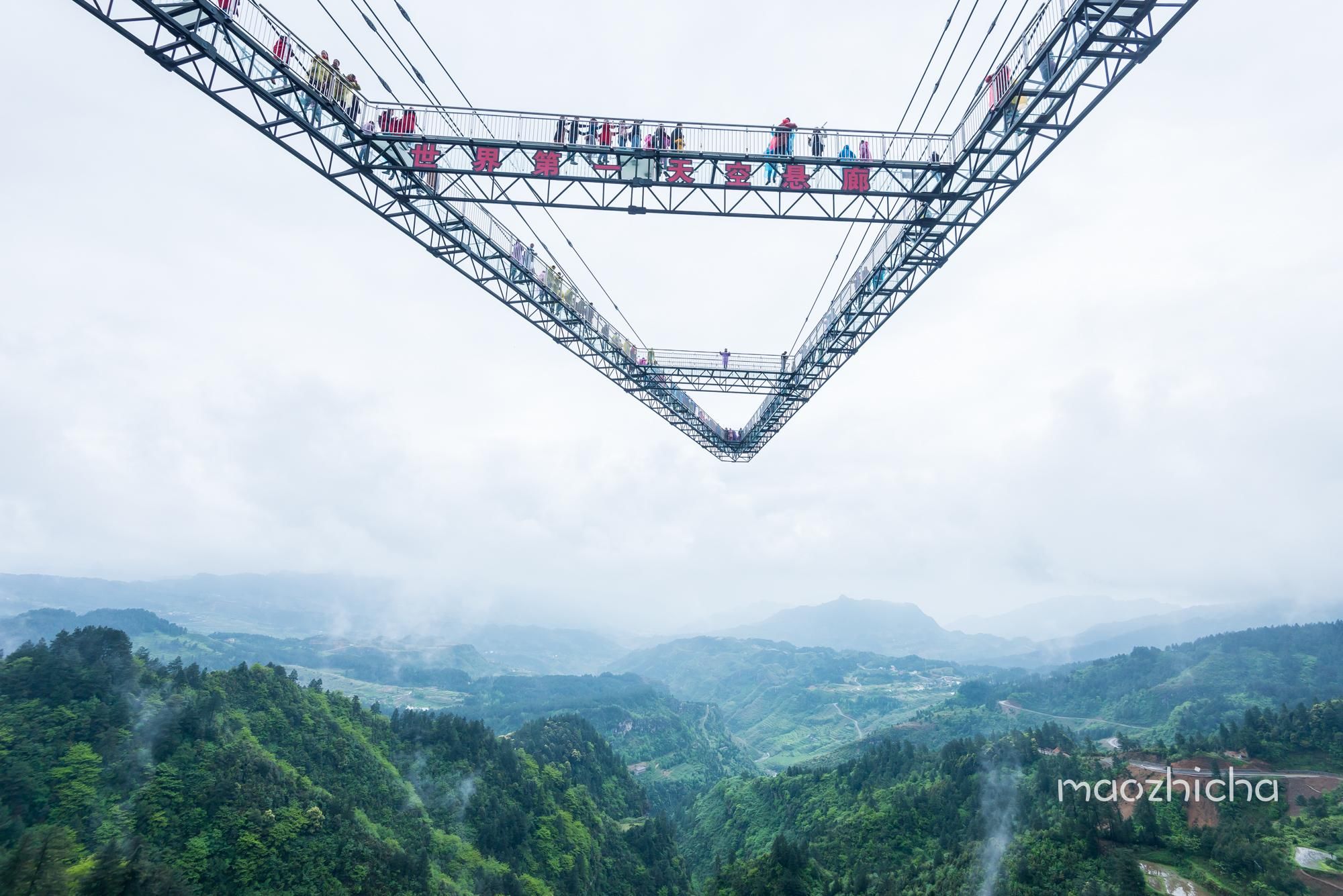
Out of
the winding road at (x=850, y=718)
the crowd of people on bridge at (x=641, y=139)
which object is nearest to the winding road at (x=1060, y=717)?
the winding road at (x=850, y=718)

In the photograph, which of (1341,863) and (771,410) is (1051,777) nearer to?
(1341,863)

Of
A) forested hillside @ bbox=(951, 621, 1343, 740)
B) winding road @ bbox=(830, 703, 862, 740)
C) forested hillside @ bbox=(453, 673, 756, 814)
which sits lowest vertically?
winding road @ bbox=(830, 703, 862, 740)

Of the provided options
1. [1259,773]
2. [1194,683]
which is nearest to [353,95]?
[1259,773]

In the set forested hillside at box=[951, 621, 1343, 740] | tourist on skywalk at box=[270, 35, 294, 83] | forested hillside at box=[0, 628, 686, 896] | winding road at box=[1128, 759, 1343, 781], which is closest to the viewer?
tourist on skywalk at box=[270, 35, 294, 83]

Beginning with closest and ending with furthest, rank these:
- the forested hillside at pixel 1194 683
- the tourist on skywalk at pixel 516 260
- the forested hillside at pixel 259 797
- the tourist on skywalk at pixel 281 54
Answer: the tourist on skywalk at pixel 281 54, the tourist on skywalk at pixel 516 260, the forested hillside at pixel 259 797, the forested hillside at pixel 1194 683

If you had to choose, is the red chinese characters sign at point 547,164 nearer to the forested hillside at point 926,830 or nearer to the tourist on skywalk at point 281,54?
the tourist on skywalk at point 281,54

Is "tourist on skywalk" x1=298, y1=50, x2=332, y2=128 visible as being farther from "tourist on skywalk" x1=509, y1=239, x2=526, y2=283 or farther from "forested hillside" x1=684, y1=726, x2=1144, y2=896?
"forested hillside" x1=684, y1=726, x2=1144, y2=896

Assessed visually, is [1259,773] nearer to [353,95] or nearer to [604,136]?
[604,136]

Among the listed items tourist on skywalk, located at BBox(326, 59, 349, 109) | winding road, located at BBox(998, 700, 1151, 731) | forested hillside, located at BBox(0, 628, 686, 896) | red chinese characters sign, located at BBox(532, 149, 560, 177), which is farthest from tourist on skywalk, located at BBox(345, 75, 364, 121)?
Result: winding road, located at BBox(998, 700, 1151, 731)
